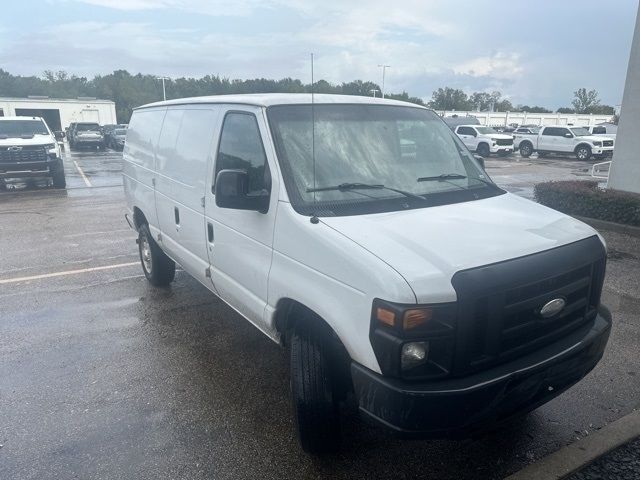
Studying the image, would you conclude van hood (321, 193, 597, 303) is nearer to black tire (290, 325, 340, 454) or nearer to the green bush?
black tire (290, 325, 340, 454)

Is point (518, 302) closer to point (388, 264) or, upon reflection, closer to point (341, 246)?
point (388, 264)

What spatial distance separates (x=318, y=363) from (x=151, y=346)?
7.62 feet

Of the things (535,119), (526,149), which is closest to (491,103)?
(535,119)

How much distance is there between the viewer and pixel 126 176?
6418 millimetres

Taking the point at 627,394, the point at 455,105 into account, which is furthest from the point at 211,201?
the point at 455,105

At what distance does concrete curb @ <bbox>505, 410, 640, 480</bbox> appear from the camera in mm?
2873

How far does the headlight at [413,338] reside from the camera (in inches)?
91.4

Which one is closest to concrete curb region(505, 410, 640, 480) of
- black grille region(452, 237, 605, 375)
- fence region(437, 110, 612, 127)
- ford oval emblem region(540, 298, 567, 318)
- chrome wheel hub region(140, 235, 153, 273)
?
black grille region(452, 237, 605, 375)

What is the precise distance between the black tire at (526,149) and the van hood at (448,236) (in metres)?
29.7

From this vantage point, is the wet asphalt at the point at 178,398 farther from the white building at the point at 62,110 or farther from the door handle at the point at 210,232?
the white building at the point at 62,110

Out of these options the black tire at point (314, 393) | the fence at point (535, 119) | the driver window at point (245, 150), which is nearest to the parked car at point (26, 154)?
the driver window at point (245, 150)

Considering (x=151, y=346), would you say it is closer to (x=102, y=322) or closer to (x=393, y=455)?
(x=102, y=322)

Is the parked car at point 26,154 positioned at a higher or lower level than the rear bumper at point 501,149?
higher

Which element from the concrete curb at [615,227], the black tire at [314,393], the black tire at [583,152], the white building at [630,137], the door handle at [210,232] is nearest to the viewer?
the black tire at [314,393]
